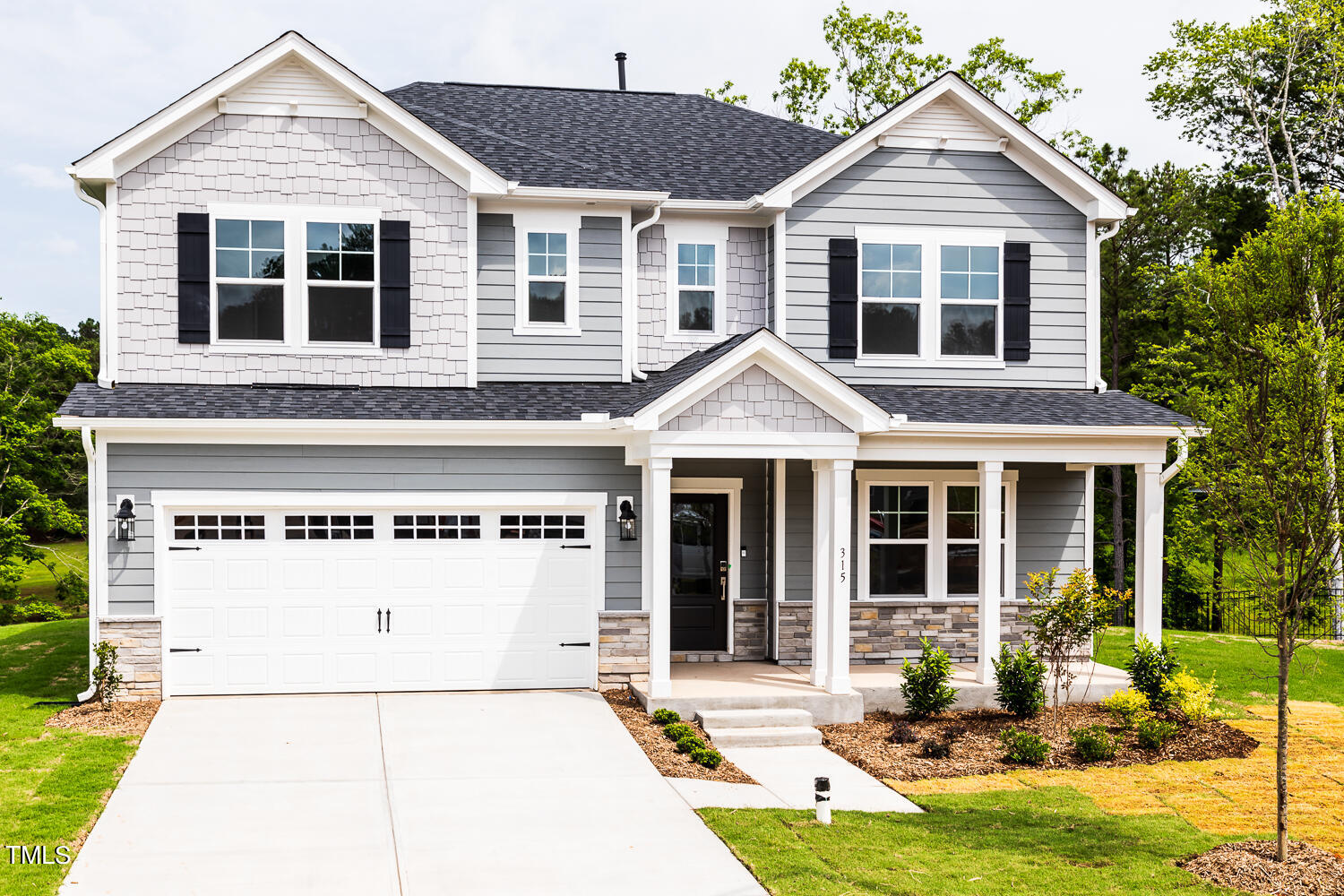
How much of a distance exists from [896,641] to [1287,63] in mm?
17044

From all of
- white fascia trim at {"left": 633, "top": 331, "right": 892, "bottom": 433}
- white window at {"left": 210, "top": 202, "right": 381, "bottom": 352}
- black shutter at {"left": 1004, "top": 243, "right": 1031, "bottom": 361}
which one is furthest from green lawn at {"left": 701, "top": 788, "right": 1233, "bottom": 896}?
white window at {"left": 210, "top": 202, "right": 381, "bottom": 352}

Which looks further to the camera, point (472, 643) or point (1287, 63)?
point (1287, 63)

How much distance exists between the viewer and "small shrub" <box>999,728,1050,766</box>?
10836 mm

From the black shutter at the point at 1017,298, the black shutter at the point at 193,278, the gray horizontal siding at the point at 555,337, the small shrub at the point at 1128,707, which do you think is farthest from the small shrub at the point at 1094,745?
the black shutter at the point at 193,278

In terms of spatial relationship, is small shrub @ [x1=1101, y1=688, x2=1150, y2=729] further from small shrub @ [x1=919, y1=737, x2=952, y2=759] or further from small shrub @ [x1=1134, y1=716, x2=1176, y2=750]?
small shrub @ [x1=919, y1=737, x2=952, y2=759]

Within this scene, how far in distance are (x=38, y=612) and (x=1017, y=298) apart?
24641 millimetres

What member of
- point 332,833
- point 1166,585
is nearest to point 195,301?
point 332,833

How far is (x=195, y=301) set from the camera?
514 inches

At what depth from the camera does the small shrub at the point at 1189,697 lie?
12406mm

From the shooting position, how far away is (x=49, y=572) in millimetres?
36344

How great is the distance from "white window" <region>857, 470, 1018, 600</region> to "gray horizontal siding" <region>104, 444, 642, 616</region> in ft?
11.6

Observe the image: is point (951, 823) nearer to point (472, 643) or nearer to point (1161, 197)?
point (472, 643)

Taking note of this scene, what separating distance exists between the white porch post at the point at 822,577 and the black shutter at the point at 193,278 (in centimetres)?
736

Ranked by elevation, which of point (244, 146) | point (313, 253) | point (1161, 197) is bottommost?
point (313, 253)
